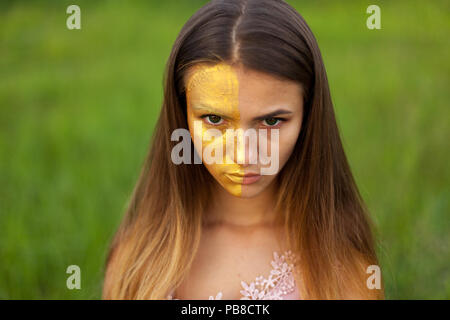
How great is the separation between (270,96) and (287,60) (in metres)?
0.11

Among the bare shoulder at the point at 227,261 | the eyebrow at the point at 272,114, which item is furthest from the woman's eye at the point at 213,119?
the bare shoulder at the point at 227,261

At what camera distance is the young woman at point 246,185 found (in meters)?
1.32

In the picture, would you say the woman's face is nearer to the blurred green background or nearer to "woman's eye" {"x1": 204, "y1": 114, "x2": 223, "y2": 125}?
"woman's eye" {"x1": 204, "y1": 114, "x2": 223, "y2": 125}

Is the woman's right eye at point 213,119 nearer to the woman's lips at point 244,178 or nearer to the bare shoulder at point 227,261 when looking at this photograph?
the woman's lips at point 244,178

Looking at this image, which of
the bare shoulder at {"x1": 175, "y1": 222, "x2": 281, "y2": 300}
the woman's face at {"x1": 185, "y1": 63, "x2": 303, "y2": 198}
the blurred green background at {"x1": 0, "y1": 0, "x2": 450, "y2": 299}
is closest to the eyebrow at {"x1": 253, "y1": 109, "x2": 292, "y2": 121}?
the woman's face at {"x1": 185, "y1": 63, "x2": 303, "y2": 198}

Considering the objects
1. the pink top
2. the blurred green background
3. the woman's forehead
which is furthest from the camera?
the blurred green background

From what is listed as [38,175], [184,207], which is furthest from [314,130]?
[38,175]

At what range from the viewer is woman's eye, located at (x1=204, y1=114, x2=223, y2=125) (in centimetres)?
136

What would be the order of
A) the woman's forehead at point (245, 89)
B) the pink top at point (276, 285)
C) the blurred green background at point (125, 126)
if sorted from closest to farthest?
the woman's forehead at point (245, 89) → the pink top at point (276, 285) → the blurred green background at point (125, 126)

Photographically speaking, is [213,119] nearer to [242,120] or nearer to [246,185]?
[242,120]

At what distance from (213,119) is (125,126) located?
2294mm

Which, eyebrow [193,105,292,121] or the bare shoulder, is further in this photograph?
the bare shoulder
